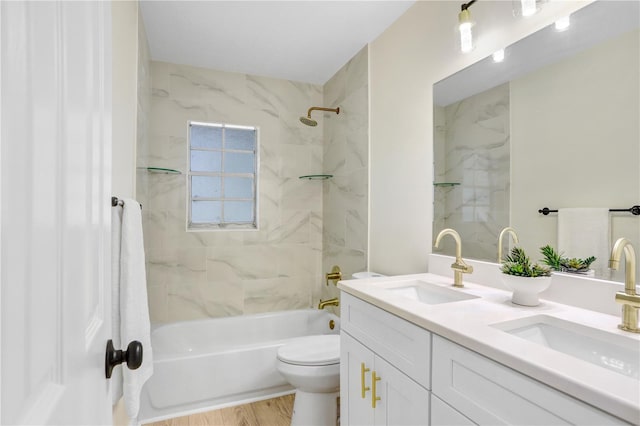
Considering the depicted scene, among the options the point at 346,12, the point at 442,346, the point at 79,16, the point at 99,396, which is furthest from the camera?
the point at 346,12

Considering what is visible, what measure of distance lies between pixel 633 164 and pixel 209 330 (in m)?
2.81

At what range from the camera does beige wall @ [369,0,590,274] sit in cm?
158

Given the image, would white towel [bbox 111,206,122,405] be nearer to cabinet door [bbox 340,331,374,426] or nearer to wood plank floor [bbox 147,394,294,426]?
cabinet door [bbox 340,331,374,426]

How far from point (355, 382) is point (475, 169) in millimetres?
1147

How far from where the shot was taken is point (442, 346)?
0.95 metres

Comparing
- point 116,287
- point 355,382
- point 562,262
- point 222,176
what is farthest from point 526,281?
point 222,176

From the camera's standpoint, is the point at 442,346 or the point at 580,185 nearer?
the point at 442,346

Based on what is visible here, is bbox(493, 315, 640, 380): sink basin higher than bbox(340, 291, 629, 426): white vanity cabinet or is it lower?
higher

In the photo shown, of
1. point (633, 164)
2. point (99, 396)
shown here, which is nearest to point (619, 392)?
point (633, 164)

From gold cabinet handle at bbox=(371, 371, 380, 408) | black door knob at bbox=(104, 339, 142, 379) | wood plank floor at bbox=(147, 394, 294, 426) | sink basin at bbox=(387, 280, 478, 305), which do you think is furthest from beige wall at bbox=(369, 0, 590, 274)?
black door knob at bbox=(104, 339, 142, 379)

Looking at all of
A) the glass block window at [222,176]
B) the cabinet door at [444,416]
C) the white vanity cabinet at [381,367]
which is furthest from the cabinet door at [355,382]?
the glass block window at [222,176]

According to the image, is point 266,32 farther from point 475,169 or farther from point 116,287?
point 116,287

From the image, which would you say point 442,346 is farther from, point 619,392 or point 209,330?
point 209,330

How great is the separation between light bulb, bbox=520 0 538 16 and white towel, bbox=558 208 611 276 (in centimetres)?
79
